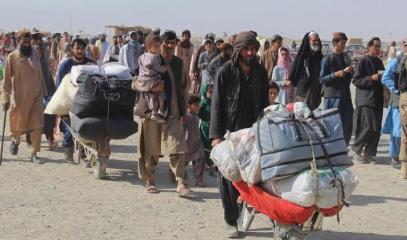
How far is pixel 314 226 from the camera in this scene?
15.7ft

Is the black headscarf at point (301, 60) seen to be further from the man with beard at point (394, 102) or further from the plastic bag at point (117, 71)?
the plastic bag at point (117, 71)

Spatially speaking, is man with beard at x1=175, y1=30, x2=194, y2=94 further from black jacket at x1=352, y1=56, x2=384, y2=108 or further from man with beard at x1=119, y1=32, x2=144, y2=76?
black jacket at x1=352, y1=56, x2=384, y2=108

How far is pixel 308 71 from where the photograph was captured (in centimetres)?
947

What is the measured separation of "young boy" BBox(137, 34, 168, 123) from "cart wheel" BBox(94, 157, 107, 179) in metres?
1.30

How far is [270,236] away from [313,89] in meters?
4.05

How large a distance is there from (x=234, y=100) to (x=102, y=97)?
2.68 m

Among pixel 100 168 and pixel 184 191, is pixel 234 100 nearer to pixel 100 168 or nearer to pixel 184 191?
pixel 184 191

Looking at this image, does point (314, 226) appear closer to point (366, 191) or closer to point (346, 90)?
point (366, 191)

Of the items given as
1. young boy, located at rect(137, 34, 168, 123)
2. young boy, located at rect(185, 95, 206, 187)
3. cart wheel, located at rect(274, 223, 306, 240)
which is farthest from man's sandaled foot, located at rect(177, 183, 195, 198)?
cart wheel, located at rect(274, 223, 306, 240)

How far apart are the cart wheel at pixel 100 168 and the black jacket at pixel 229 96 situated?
2784mm

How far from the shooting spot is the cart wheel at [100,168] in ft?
26.7

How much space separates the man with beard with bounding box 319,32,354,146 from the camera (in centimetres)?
941

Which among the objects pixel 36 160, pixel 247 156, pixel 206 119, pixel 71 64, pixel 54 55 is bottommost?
pixel 36 160

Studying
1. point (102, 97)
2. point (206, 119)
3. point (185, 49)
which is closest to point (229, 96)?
point (206, 119)
